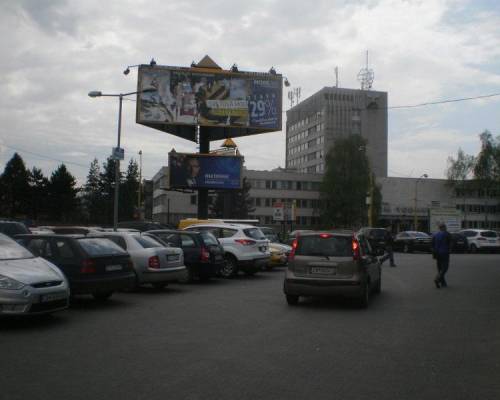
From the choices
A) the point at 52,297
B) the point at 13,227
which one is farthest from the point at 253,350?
the point at 13,227

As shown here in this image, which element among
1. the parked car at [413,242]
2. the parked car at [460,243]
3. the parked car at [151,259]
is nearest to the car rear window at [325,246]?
the parked car at [151,259]

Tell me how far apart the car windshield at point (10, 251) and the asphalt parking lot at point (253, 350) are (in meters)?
1.10

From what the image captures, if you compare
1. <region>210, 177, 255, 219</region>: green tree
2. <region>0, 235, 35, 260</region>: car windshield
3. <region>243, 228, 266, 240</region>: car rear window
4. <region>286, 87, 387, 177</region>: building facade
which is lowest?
<region>0, 235, 35, 260</region>: car windshield

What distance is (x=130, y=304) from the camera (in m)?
12.0

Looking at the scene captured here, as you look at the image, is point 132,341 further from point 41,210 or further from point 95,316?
point 41,210

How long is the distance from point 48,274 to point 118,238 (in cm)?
501

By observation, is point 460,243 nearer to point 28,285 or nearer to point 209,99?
point 209,99

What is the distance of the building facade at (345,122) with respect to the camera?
11869 centimetres

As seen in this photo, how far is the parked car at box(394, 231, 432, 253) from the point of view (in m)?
39.1

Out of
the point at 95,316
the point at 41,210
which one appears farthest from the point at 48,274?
the point at 41,210

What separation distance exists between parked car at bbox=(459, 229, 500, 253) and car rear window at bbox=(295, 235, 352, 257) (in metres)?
29.8

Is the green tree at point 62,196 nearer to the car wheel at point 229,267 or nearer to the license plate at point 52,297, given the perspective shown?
the car wheel at point 229,267

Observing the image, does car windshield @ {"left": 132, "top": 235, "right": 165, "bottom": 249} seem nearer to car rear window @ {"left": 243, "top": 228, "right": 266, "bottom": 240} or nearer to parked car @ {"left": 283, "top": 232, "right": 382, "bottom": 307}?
parked car @ {"left": 283, "top": 232, "right": 382, "bottom": 307}

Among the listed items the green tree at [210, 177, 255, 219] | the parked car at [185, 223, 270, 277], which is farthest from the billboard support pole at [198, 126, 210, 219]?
the green tree at [210, 177, 255, 219]
